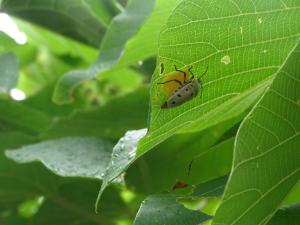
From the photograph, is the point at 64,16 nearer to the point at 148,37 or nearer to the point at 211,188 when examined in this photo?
the point at 148,37

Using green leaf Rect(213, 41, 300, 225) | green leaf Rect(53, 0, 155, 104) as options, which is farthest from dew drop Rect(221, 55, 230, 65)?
green leaf Rect(53, 0, 155, 104)

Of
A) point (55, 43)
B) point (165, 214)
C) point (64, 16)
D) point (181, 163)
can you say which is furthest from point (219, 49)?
point (55, 43)

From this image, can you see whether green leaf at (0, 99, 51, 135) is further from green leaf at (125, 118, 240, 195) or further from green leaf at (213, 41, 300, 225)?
green leaf at (213, 41, 300, 225)

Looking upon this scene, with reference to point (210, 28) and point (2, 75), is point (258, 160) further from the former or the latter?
point (2, 75)

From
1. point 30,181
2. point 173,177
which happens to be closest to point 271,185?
point 173,177

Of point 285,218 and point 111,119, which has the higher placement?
point 111,119

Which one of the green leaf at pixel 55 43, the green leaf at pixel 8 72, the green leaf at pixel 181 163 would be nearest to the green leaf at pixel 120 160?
the green leaf at pixel 181 163
